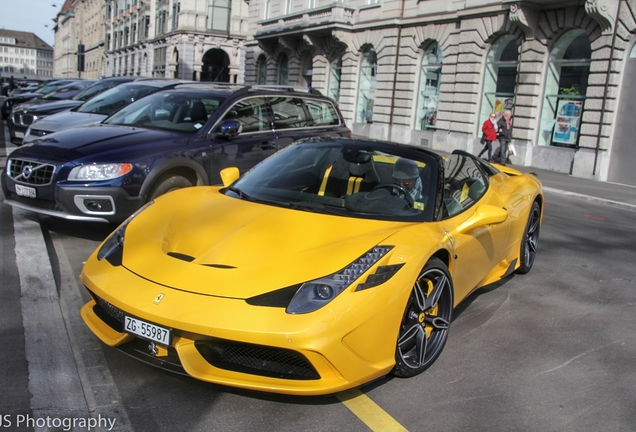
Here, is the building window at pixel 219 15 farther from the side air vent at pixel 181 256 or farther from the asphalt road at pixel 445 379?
the side air vent at pixel 181 256

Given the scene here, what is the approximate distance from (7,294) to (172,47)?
5592cm

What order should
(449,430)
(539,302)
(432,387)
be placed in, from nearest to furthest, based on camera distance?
(449,430) → (432,387) → (539,302)

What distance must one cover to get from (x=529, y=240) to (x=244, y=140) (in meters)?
3.38

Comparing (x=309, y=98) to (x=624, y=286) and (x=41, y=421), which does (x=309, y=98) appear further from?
(x=41, y=421)

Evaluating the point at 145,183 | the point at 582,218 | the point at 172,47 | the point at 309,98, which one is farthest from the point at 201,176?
the point at 172,47

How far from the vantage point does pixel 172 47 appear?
186 ft

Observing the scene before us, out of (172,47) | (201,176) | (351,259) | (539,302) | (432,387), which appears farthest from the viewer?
(172,47)

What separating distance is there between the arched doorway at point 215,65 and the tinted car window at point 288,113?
4966 centimetres

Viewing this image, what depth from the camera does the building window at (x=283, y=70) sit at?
1468 inches

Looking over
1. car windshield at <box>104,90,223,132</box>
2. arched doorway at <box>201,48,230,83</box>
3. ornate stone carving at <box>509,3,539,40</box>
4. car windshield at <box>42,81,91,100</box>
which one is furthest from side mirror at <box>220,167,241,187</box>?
arched doorway at <box>201,48,230,83</box>

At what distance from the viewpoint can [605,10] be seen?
57.3 ft

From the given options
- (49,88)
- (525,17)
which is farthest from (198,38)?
(525,17)

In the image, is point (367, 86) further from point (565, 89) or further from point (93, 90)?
point (93, 90)

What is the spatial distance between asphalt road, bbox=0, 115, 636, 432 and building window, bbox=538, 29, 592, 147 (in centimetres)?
1502
